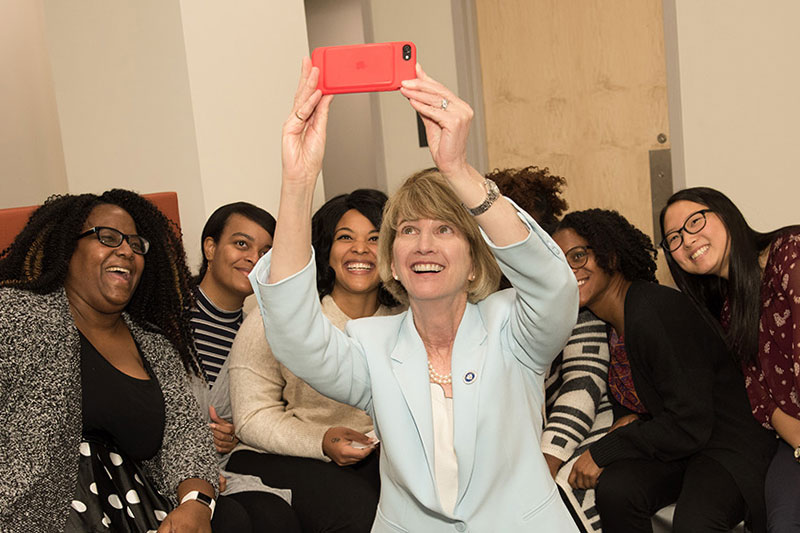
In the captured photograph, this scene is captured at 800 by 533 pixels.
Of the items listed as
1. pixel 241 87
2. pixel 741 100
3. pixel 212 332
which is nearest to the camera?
pixel 212 332

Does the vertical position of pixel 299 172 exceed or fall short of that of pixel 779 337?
it exceeds it

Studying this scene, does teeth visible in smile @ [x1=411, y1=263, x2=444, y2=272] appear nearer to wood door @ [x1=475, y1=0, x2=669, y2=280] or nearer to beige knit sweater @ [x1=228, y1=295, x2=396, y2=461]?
beige knit sweater @ [x1=228, y1=295, x2=396, y2=461]

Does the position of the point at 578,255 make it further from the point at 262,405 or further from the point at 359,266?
the point at 262,405

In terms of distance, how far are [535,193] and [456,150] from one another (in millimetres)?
1792

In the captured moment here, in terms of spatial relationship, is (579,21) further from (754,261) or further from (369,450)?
(369,450)

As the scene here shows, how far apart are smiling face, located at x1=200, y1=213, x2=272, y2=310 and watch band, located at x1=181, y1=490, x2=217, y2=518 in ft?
2.72

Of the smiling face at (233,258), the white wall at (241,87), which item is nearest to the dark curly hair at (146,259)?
the smiling face at (233,258)

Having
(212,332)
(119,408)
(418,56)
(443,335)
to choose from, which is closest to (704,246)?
(443,335)

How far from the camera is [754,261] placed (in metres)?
2.40

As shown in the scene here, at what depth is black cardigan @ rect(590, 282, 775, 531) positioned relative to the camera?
7.81ft

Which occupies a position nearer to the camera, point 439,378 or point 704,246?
point 439,378

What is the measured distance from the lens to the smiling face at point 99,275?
84.7 inches

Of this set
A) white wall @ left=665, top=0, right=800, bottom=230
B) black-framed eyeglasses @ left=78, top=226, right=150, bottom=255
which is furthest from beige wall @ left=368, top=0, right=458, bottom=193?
black-framed eyeglasses @ left=78, top=226, right=150, bottom=255

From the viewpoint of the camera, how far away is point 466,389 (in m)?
1.71
